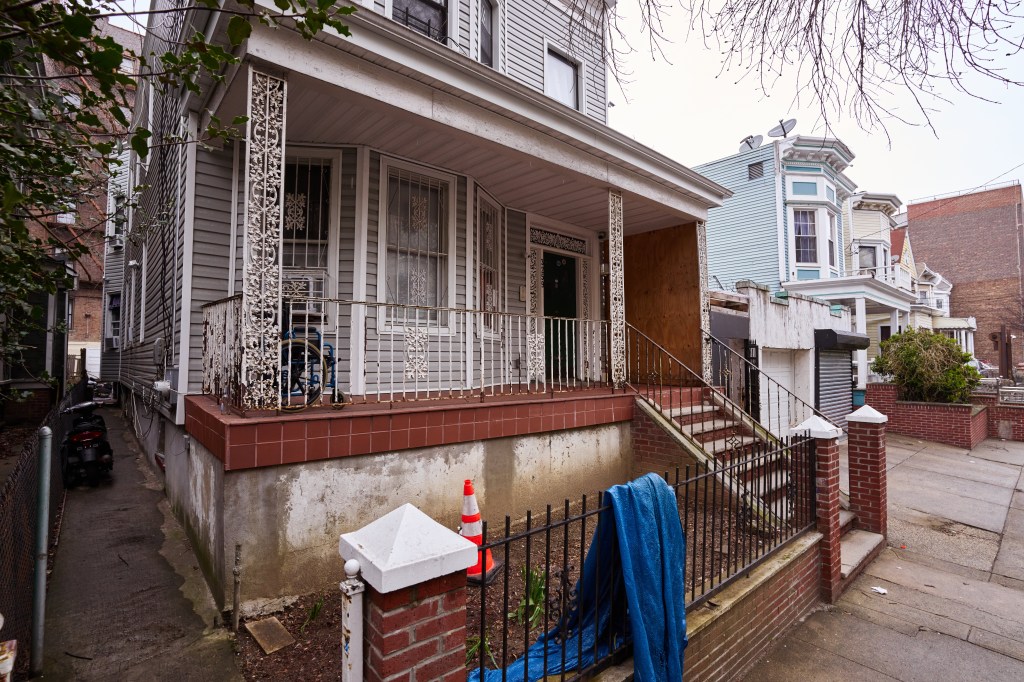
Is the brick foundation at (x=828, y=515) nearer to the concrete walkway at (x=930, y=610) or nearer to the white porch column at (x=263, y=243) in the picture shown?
the concrete walkway at (x=930, y=610)

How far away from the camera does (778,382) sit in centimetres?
1091

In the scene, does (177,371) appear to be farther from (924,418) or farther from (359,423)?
(924,418)

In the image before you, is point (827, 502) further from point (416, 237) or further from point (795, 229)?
A: point (795, 229)

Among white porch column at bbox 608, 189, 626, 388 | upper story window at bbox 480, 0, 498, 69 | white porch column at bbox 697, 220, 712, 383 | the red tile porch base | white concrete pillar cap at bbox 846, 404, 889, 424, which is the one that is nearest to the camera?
the red tile porch base

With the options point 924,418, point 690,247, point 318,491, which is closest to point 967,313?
point 924,418

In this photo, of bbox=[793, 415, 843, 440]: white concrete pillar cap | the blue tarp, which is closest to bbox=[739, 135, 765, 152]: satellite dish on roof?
bbox=[793, 415, 843, 440]: white concrete pillar cap

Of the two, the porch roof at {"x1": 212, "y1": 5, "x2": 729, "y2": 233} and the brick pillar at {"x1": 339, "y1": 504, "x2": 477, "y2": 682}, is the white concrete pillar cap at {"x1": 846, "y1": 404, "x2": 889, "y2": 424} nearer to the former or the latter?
the porch roof at {"x1": 212, "y1": 5, "x2": 729, "y2": 233}

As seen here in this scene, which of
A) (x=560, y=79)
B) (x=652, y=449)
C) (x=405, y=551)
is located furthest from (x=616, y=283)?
(x=405, y=551)

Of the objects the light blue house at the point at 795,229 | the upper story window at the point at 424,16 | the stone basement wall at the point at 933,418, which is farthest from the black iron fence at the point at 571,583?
the light blue house at the point at 795,229

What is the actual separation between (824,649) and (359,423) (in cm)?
383

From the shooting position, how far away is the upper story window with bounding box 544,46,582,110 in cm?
939

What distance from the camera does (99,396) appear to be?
1434 cm

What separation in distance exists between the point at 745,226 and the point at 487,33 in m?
12.9

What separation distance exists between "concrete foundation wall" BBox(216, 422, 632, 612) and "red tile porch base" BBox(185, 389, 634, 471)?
0.09 m
